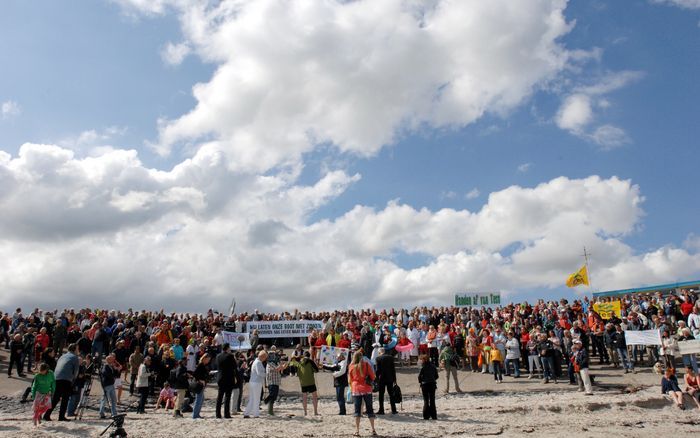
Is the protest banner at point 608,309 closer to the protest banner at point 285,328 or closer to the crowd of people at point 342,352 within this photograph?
→ the crowd of people at point 342,352

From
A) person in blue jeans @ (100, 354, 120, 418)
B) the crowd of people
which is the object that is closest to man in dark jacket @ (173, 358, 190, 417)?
the crowd of people

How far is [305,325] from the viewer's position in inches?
1054

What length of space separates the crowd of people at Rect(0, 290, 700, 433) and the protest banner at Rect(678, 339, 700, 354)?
33 cm

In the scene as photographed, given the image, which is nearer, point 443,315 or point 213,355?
point 213,355

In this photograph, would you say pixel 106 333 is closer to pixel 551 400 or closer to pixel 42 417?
pixel 42 417

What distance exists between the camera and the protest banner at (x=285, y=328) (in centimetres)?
2656

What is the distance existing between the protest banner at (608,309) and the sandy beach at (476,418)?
16.6ft

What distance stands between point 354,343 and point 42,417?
11.1 metres

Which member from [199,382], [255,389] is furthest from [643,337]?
[199,382]

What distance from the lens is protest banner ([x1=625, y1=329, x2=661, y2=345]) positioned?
18.6 metres

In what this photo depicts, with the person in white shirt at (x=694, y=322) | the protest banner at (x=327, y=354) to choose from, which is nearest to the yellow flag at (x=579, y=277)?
the person in white shirt at (x=694, y=322)

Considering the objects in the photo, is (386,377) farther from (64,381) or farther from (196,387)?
(64,381)

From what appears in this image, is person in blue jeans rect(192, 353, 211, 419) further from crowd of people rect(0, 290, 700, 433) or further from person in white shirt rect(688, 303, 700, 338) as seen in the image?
person in white shirt rect(688, 303, 700, 338)

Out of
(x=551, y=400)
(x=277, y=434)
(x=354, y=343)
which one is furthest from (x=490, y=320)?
(x=277, y=434)
